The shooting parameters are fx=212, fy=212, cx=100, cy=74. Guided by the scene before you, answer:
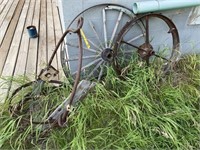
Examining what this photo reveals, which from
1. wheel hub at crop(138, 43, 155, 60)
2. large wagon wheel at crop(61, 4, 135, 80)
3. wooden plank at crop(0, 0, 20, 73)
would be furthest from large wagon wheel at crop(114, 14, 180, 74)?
wooden plank at crop(0, 0, 20, 73)

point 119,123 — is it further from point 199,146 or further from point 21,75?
point 21,75

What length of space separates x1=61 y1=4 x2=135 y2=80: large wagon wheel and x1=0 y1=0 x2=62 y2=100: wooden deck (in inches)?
14.4

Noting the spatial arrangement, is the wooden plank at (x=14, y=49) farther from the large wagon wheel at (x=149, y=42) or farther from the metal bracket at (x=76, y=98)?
the large wagon wheel at (x=149, y=42)

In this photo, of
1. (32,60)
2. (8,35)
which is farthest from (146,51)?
(8,35)

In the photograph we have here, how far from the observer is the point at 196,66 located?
230cm

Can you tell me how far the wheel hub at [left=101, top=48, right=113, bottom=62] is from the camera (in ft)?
6.44

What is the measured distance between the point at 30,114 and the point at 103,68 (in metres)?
0.78

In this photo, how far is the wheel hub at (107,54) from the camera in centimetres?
196

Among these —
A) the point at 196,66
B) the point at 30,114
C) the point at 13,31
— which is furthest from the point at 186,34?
the point at 13,31

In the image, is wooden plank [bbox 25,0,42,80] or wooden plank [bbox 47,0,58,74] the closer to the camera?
wooden plank [bbox 25,0,42,80]

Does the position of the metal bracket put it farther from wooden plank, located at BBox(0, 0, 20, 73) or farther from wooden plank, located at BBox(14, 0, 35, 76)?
wooden plank, located at BBox(0, 0, 20, 73)

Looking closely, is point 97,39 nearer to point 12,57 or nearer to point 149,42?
point 149,42


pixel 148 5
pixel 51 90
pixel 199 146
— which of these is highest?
pixel 148 5

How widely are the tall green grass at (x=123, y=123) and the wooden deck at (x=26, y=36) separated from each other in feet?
2.17
